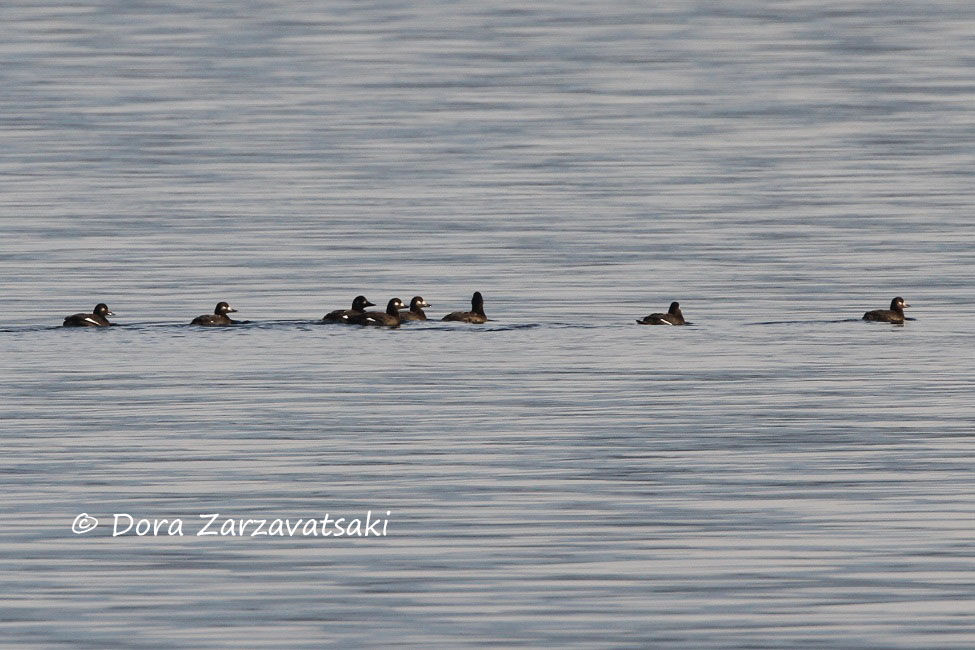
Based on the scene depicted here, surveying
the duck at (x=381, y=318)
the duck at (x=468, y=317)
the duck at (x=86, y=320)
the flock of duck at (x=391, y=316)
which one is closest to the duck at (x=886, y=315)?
the flock of duck at (x=391, y=316)

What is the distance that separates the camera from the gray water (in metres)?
18.3

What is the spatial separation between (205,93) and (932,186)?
147ft

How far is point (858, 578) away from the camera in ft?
61.4

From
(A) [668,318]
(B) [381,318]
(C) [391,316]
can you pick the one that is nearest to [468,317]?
(C) [391,316]

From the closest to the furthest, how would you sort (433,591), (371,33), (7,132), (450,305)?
(433,591), (450,305), (7,132), (371,33)

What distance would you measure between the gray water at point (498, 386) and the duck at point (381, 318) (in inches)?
11.9

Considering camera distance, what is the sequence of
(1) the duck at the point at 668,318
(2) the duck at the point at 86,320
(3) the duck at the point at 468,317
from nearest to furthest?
(2) the duck at the point at 86,320 < (1) the duck at the point at 668,318 < (3) the duck at the point at 468,317

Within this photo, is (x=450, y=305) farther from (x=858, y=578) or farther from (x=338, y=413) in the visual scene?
(x=858, y=578)

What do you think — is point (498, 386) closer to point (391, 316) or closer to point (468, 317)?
point (468, 317)

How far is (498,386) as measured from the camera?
28906 mm

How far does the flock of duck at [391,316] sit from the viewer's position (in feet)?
112

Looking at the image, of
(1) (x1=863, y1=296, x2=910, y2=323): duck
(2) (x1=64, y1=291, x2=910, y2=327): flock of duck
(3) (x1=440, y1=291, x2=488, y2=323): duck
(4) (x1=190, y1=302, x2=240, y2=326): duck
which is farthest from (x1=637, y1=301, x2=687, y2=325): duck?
(4) (x1=190, y1=302, x2=240, y2=326): duck

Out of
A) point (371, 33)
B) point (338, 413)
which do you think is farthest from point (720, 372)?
point (371, 33)

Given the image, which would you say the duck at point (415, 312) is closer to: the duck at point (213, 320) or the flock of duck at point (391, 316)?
the flock of duck at point (391, 316)
